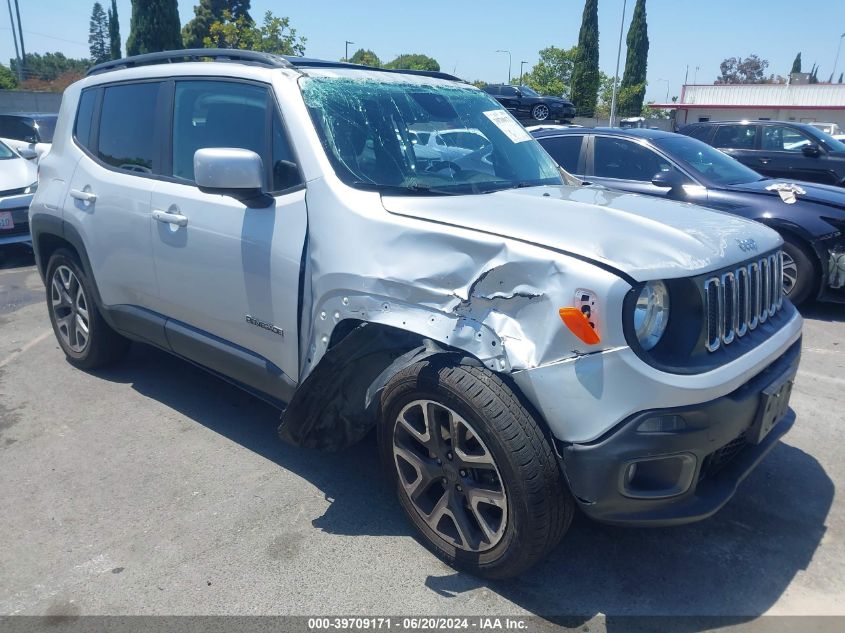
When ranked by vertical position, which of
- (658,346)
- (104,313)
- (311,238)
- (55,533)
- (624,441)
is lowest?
(55,533)

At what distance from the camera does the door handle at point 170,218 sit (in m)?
3.62

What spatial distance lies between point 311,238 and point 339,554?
1.36 m

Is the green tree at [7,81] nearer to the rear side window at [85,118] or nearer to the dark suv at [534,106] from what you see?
the dark suv at [534,106]

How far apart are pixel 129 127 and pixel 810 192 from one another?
5955 mm

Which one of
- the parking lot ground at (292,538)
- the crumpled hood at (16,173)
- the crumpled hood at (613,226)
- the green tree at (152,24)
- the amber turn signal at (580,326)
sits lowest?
the parking lot ground at (292,538)

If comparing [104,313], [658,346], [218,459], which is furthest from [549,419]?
[104,313]

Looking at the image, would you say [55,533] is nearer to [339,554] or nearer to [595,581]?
[339,554]

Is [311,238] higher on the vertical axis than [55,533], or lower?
higher

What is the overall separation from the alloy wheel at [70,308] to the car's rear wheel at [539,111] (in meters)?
20.5

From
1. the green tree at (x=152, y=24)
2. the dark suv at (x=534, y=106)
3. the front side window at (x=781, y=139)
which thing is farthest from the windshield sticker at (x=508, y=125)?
the green tree at (x=152, y=24)

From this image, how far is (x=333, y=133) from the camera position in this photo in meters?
3.21

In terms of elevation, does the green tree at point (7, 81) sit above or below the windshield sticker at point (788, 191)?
above

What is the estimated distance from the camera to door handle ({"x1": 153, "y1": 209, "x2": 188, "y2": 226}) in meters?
3.62

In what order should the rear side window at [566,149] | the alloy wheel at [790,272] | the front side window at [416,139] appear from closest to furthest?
the front side window at [416,139]
the alloy wheel at [790,272]
the rear side window at [566,149]
